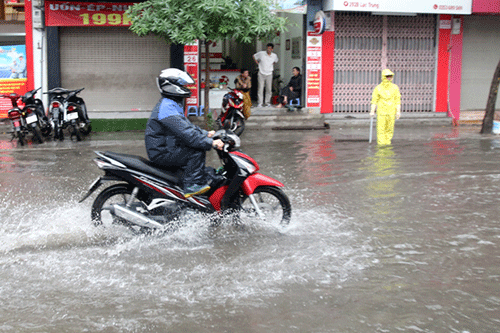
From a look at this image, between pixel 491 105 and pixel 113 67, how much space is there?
32.7 ft

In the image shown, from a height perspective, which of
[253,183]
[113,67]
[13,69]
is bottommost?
[253,183]

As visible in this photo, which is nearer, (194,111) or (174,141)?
(174,141)

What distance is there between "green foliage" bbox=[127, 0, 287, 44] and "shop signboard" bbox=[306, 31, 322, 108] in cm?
386

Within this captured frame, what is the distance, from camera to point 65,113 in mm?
13023

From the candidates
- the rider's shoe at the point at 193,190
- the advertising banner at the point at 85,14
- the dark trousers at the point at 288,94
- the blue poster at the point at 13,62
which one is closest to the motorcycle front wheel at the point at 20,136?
the blue poster at the point at 13,62

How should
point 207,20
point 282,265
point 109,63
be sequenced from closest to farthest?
point 282,265
point 207,20
point 109,63

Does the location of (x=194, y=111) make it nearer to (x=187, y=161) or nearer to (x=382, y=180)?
(x=382, y=180)

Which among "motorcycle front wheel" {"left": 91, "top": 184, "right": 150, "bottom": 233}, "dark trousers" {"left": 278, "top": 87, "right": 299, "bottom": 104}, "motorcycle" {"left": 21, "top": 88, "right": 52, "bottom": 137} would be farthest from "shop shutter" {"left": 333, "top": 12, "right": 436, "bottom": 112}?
"motorcycle front wheel" {"left": 91, "top": 184, "right": 150, "bottom": 233}

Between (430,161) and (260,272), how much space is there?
647cm

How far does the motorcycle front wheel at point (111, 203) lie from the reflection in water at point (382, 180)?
2.83m

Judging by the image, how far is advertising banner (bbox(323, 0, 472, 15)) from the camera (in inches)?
618

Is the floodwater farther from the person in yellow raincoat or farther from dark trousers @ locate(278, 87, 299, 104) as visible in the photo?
dark trousers @ locate(278, 87, 299, 104)

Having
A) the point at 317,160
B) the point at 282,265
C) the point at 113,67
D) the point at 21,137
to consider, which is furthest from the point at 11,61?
the point at 282,265

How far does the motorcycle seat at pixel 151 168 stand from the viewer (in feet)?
17.7
